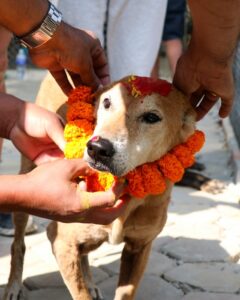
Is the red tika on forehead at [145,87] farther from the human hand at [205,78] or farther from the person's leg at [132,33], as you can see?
the person's leg at [132,33]

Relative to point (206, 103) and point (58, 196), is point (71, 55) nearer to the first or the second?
point (206, 103)

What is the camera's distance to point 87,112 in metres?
2.78

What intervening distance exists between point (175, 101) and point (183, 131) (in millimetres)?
145

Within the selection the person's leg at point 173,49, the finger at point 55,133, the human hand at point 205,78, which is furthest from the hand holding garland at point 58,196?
the person's leg at point 173,49

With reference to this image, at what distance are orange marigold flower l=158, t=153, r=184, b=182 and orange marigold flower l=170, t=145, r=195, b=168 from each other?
0.07ft

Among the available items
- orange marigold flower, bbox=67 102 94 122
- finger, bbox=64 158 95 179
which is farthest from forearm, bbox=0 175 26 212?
orange marigold flower, bbox=67 102 94 122

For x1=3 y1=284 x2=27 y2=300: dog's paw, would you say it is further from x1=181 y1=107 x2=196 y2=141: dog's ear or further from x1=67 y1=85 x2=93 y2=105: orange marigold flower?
x1=181 y1=107 x2=196 y2=141: dog's ear

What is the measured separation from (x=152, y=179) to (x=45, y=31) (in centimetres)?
81

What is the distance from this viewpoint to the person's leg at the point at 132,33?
3.72 metres

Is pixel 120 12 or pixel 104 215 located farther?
pixel 120 12

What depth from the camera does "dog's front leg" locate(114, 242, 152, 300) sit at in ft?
10.0

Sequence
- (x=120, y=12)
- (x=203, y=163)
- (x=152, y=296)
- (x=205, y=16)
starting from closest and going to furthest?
1. (x=205, y=16)
2. (x=152, y=296)
3. (x=120, y=12)
4. (x=203, y=163)

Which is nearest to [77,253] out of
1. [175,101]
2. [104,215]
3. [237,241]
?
[104,215]

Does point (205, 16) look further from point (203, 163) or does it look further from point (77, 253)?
point (203, 163)
